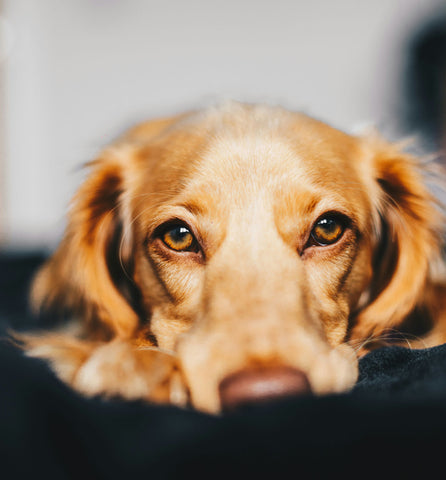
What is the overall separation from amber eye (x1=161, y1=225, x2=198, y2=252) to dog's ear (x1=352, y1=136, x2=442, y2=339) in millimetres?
640

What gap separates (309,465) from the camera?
1.76ft

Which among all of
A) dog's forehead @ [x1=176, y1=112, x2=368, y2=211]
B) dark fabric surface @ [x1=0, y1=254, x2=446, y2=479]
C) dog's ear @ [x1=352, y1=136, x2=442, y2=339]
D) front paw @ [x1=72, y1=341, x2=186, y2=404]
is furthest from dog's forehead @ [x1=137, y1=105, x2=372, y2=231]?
dark fabric surface @ [x1=0, y1=254, x2=446, y2=479]

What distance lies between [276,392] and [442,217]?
4.19 ft

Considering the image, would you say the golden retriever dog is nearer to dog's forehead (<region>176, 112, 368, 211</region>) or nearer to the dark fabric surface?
dog's forehead (<region>176, 112, 368, 211</region>)

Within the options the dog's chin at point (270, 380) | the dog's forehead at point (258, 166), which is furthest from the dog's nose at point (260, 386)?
the dog's forehead at point (258, 166)

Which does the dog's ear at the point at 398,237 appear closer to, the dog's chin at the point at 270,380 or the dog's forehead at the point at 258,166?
the dog's forehead at the point at 258,166

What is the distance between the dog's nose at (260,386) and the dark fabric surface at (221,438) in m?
0.11

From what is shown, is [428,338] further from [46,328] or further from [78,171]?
[46,328]

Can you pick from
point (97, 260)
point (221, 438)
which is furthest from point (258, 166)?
point (221, 438)

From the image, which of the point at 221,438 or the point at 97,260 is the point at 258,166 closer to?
the point at 97,260

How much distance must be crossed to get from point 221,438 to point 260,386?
226 mm

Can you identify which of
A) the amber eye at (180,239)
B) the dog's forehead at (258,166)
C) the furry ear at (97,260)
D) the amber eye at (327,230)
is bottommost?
the furry ear at (97,260)

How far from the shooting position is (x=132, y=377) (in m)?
0.90

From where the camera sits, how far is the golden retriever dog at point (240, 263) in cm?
92
